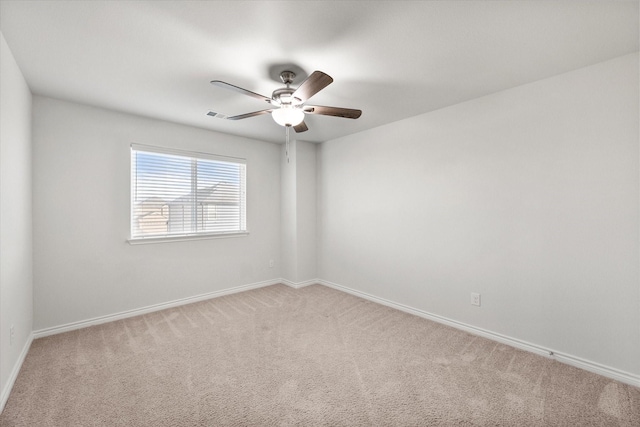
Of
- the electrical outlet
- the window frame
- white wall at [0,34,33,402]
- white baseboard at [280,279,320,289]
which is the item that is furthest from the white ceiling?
white baseboard at [280,279,320,289]

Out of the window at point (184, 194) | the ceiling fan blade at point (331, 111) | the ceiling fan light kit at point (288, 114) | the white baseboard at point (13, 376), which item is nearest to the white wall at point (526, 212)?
the ceiling fan blade at point (331, 111)

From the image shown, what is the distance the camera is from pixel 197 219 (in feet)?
12.7

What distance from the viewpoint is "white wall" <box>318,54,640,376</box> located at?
81.4 inches

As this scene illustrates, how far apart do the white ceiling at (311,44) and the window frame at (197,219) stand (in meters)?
0.75

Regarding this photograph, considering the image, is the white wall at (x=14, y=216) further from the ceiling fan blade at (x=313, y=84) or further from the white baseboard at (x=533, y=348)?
the white baseboard at (x=533, y=348)

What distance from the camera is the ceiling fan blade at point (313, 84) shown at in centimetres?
176

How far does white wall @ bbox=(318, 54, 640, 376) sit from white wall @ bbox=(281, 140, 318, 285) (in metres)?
1.16

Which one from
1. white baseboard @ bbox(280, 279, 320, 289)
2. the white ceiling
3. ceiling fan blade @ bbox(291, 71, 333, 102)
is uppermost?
the white ceiling

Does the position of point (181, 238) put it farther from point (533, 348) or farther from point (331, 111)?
point (533, 348)

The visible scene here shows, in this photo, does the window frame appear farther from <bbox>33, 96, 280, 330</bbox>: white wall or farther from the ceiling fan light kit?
the ceiling fan light kit

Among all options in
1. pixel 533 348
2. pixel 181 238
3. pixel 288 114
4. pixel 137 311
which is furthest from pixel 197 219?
pixel 533 348

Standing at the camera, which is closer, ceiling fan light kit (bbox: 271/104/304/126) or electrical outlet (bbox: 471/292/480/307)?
ceiling fan light kit (bbox: 271/104/304/126)

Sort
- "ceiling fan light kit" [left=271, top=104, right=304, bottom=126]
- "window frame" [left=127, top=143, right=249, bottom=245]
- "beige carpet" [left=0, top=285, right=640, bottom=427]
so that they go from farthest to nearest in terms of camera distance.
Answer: "window frame" [left=127, top=143, right=249, bottom=245], "ceiling fan light kit" [left=271, top=104, right=304, bottom=126], "beige carpet" [left=0, top=285, right=640, bottom=427]

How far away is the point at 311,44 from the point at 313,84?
27 centimetres
